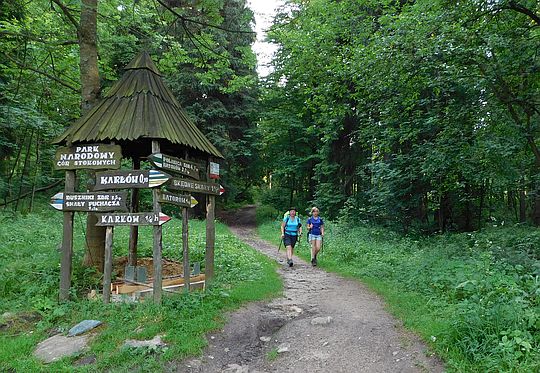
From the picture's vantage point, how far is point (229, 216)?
107 feet

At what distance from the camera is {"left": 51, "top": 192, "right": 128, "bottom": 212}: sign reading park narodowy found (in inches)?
269

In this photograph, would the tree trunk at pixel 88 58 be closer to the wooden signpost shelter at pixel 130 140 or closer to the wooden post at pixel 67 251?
the wooden signpost shelter at pixel 130 140

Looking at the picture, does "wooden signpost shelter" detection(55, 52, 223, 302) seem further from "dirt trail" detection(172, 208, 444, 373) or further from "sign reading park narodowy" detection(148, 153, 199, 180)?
"dirt trail" detection(172, 208, 444, 373)

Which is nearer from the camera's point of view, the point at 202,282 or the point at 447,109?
the point at 202,282

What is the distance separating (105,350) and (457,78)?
9.55m

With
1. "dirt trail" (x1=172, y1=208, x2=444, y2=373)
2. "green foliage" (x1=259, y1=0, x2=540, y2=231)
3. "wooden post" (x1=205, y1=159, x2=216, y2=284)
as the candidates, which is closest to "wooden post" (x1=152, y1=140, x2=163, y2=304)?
"dirt trail" (x1=172, y1=208, x2=444, y2=373)

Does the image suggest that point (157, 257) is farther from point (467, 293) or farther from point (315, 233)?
point (315, 233)

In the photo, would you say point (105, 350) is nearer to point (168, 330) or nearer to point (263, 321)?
point (168, 330)

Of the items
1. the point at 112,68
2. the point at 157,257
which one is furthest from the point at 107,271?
the point at 112,68

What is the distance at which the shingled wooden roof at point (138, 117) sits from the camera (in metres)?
6.86

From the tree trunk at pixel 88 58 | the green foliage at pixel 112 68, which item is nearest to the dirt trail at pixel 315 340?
the tree trunk at pixel 88 58

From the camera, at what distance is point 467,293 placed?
6441mm

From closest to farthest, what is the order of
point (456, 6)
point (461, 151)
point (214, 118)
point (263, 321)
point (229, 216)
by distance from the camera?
point (263, 321)
point (456, 6)
point (461, 151)
point (214, 118)
point (229, 216)

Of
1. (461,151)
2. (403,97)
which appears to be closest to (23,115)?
(403,97)
